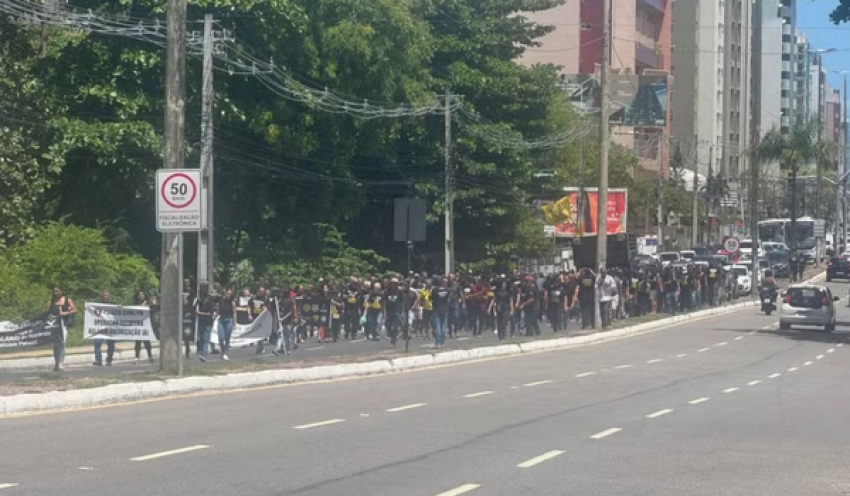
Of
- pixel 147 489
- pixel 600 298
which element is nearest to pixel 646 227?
pixel 600 298

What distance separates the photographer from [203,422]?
1572 cm

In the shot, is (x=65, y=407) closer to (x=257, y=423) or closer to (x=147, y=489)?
(x=257, y=423)

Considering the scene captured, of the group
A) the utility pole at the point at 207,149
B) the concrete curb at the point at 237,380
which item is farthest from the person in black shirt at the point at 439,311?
the utility pole at the point at 207,149

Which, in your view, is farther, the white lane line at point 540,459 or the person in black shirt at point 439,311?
the person in black shirt at point 439,311

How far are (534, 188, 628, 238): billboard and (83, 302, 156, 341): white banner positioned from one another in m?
41.4

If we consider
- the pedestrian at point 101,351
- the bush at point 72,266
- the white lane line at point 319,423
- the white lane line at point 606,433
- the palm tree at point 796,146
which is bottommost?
the pedestrian at point 101,351

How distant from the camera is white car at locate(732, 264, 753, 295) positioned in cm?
7050

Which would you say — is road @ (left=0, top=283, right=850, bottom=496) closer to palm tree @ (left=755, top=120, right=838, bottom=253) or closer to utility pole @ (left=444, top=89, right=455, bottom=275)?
utility pole @ (left=444, top=89, right=455, bottom=275)

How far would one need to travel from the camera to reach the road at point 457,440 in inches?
453

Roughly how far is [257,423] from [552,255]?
52.0 m

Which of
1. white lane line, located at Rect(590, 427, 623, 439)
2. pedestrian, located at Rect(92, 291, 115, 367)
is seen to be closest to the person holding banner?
pedestrian, located at Rect(92, 291, 115, 367)

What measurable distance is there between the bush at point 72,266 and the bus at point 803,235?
63.5m

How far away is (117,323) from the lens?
28.6 metres

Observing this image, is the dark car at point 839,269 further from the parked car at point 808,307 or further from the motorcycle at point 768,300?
the parked car at point 808,307
